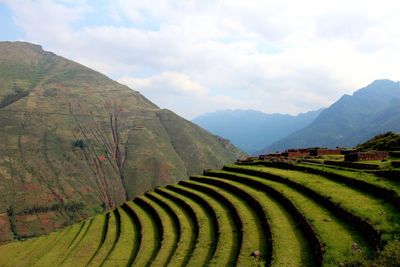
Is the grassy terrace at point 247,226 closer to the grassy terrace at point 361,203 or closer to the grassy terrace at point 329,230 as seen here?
the grassy terrace at point 329,230

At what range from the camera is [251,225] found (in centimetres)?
2756

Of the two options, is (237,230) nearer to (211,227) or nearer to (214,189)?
(211,227)

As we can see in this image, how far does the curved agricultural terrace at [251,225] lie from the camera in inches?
819

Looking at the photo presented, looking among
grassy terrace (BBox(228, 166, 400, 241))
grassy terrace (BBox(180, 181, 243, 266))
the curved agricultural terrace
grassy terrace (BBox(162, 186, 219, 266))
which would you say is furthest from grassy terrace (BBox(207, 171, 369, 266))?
grassy terrace (BBox(162, 186, 219, 266))

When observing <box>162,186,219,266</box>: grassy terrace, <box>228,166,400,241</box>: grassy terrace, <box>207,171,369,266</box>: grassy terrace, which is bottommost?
<box>162,186,219,266</box>: grassy terrace

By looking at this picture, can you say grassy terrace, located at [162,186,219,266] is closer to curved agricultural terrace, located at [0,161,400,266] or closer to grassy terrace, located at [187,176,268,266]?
curved agricultural terrace, located at [0,161,400,266]

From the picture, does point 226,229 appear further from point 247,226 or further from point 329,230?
point 329,230

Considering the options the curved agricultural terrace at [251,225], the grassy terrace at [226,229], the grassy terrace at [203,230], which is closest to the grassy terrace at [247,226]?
the curved agricultural terrace at [251,225]

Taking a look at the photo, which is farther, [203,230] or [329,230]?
[203,230]

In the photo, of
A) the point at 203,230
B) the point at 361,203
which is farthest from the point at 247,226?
the point at 361,203

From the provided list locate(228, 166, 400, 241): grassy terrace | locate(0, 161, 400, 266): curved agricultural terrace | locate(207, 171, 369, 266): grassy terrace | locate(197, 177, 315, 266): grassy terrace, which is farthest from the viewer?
locate(0, 161, 400, 266): curved agricultural terrace

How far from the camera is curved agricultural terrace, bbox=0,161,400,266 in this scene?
2080 cm

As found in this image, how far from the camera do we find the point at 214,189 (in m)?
39.3

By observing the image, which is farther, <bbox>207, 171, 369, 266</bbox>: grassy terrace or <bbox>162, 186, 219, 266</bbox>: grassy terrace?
<bbox>162, 186, 219, 266</bbox>: grassy terrace
